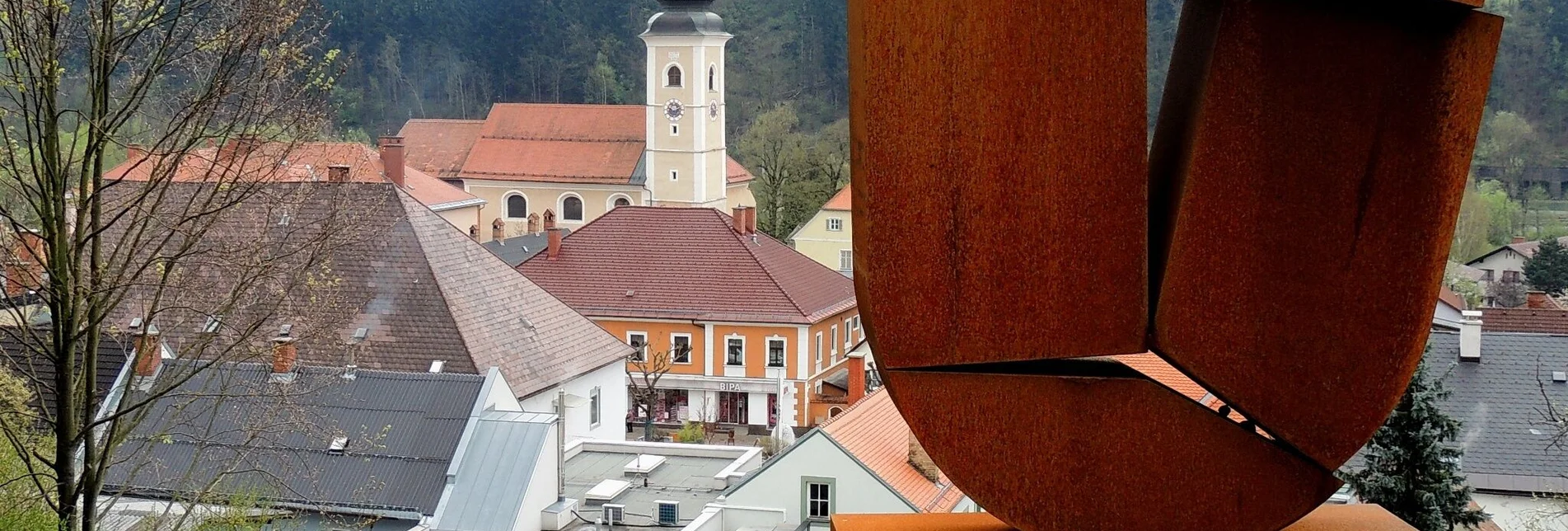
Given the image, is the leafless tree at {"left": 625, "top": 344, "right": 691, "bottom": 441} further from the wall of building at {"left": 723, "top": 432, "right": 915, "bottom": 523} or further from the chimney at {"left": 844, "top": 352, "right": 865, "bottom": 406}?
the wall of building at {"left": 723, "top": 432, "right": 915, "bottom": 523}

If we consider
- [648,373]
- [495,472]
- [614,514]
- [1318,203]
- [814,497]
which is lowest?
[648,373]

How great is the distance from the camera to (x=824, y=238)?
51.2 metres

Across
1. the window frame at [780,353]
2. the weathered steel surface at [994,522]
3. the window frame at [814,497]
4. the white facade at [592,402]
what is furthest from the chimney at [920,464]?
the window frame at [780,353]

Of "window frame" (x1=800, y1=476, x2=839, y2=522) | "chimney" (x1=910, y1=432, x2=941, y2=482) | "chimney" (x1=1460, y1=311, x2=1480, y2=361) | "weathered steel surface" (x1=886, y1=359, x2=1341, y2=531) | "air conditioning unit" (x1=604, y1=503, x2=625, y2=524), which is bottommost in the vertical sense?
"air conditioning unit" (x1=604, y1=503, x2=625, y2=524)

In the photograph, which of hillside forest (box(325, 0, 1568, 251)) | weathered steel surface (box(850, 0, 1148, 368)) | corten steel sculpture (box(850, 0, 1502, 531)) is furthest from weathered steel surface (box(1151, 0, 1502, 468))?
hillside forest (box(325, 0, 1568, 251))

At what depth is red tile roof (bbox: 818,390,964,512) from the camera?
1441 centimetres

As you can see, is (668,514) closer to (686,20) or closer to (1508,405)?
(1508,405)

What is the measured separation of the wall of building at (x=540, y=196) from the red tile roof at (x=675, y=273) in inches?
1173

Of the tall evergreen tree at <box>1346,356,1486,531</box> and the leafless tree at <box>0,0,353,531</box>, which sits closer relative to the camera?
the leafless tree at <box>0,0,353,531</box>

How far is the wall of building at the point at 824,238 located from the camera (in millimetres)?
51062

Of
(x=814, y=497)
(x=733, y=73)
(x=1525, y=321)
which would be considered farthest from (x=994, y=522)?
(x=733, y=73)

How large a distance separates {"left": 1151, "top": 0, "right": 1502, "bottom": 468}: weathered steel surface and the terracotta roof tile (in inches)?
2704

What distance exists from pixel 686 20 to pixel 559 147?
1049 centimetres

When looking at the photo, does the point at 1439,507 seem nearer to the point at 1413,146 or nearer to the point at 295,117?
the point at 295,117
